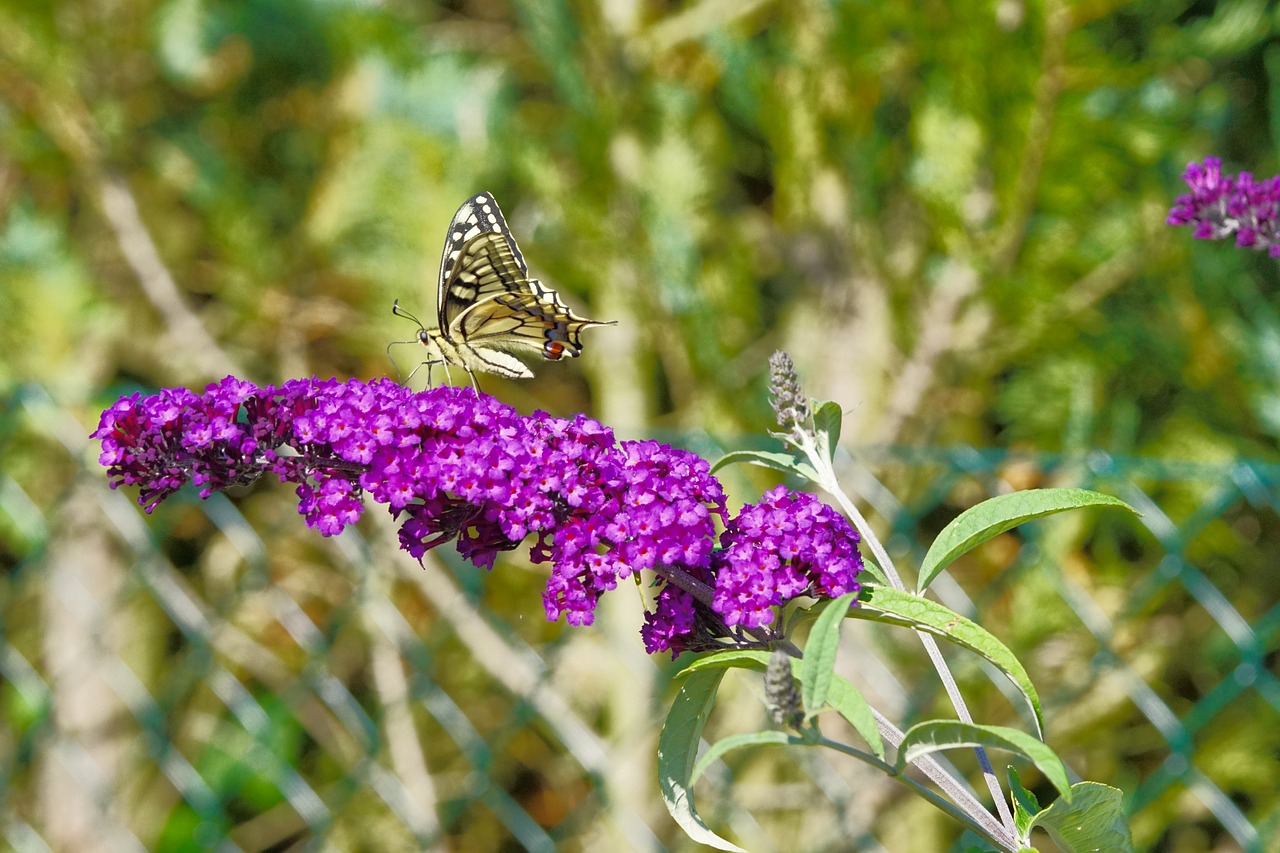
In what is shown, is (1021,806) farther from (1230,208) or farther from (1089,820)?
(1230,208)

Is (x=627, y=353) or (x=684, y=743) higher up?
(x=627, y=353)

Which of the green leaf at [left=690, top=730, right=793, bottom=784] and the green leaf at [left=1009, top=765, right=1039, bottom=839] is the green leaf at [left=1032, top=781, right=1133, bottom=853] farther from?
the green leaf at [left=690, top=730, right=793, bottom=784]

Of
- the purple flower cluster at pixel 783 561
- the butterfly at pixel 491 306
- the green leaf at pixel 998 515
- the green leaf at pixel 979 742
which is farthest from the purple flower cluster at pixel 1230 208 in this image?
the butterfly at pixel 491 306

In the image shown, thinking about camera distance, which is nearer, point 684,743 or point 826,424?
point 684,743

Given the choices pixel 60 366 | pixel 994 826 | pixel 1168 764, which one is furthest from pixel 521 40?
pixel 994 826

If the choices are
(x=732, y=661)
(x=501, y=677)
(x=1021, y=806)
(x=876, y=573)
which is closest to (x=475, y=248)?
(x=876, y=573)

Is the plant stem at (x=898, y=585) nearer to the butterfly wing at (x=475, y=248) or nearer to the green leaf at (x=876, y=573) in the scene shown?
the green leaf at (x=876, y=573)

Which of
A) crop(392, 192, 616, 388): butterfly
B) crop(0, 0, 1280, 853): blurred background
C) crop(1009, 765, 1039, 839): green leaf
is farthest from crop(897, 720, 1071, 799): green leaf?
crop(0, 0, 1280, 853): blurred background
